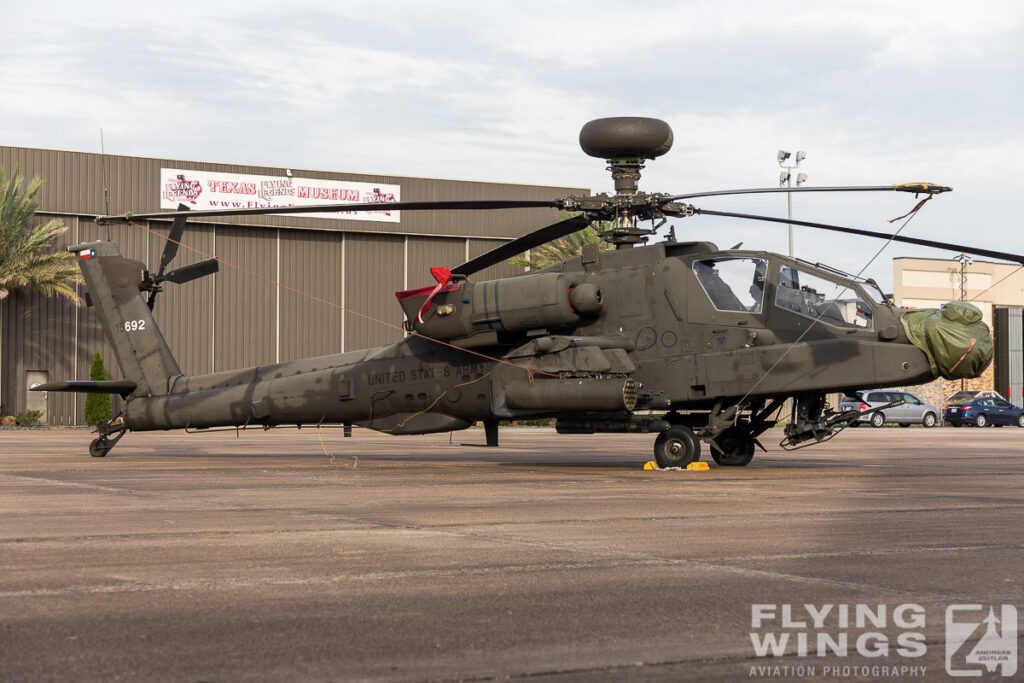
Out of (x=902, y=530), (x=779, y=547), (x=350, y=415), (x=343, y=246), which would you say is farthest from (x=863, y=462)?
(x=343, y=246)

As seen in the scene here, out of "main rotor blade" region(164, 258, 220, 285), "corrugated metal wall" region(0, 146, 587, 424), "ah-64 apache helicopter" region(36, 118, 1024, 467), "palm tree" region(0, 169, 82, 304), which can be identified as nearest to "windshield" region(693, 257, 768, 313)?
"ah-64 apache helicopter" region(36, 118, 1024, 467)

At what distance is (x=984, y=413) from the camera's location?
48844mm

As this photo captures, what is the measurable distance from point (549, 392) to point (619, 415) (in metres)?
1.09

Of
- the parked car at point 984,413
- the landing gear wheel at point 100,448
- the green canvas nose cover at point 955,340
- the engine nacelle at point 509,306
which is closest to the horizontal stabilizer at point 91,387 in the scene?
the landing gear wheel at point 100,448

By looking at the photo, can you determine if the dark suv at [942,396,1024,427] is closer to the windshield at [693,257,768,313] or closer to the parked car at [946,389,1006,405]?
the parked car at [946,389,1006,405]

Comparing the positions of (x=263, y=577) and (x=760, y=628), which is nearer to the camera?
(x=760, y=628)

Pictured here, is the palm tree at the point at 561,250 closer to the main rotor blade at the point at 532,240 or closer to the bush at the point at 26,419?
the bush at the point at 26,419

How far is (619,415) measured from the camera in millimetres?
15812

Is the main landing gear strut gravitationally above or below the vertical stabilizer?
below

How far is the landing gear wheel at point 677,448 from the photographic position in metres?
15.4

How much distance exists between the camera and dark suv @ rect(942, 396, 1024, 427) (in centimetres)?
4878

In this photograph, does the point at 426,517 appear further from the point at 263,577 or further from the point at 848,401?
the point at 848,401

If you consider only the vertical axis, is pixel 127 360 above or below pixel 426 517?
above

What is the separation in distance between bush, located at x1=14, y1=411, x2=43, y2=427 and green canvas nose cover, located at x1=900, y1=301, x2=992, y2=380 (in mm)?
37582
